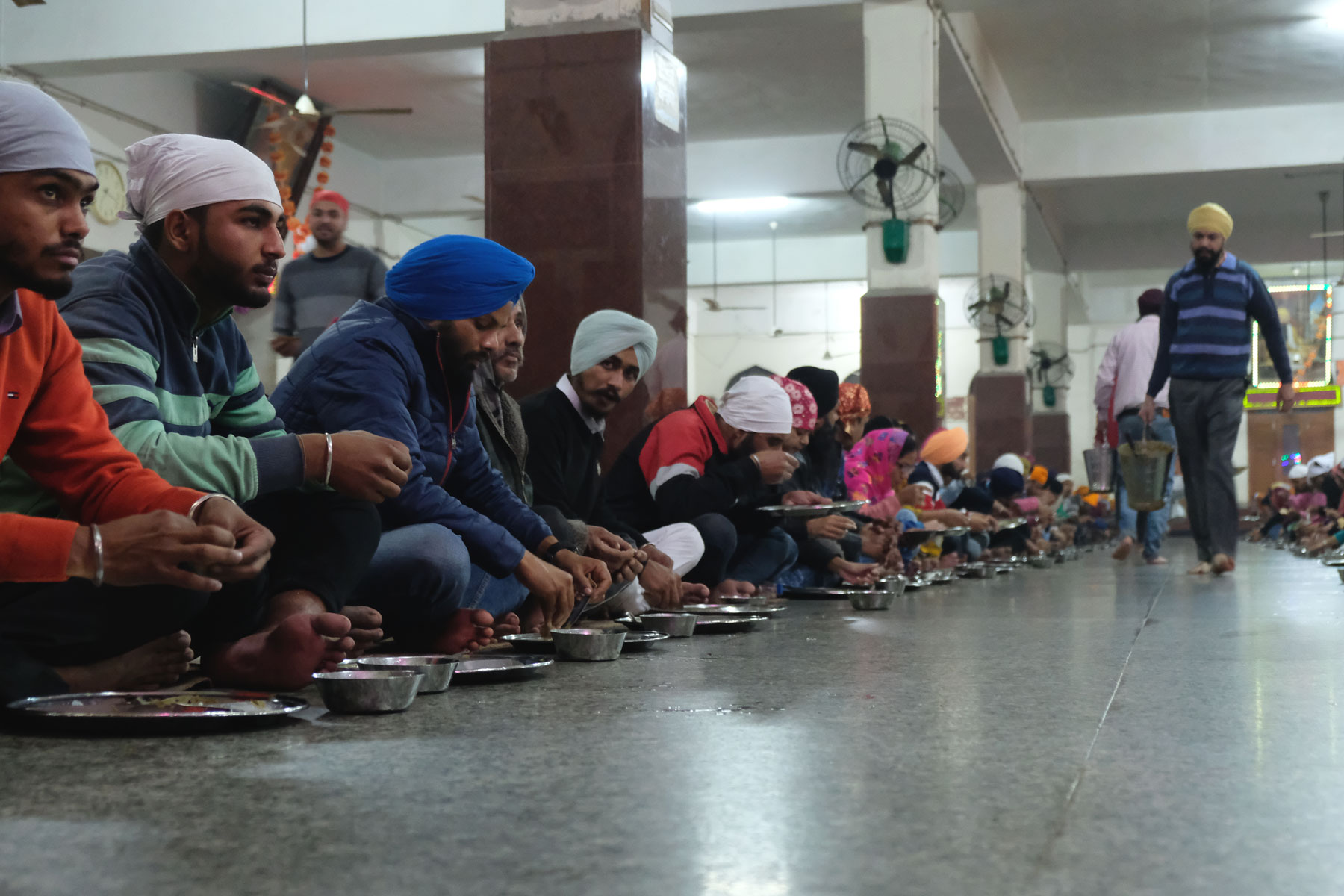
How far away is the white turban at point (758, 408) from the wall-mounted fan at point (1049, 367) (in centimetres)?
1233

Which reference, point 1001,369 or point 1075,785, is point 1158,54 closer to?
point 1001,369

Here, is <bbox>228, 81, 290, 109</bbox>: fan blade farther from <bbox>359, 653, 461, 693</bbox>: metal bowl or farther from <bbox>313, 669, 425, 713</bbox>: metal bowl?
<bbox>313, 669, 425, 713</bbox>: metal bowl

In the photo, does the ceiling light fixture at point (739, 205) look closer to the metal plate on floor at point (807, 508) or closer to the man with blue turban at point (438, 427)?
the metal plate on floor at point (807, 508)

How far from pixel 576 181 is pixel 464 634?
273 centimetres

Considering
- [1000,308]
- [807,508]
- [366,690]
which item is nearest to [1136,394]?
[807,508]

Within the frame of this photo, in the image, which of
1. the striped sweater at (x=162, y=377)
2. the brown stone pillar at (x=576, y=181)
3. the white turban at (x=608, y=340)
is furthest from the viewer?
the brown stone pillar at (x=576, y=181)

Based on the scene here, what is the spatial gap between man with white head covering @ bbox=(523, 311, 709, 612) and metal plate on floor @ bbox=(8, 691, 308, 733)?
5.55 feet

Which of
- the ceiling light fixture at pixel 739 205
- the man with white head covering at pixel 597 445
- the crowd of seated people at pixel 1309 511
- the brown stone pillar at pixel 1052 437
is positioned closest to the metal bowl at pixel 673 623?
the man with white head covering at pixel 597 445

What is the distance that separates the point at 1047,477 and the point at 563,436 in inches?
402

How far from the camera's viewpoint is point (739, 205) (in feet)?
53.8

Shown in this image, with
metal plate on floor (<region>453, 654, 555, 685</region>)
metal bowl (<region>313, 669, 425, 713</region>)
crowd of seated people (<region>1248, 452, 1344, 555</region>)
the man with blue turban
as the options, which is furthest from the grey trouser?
metal bowl (<region>313, 669, 425, 713</region>)

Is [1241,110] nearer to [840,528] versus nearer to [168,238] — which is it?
[840,528]

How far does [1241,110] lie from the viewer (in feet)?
43.2

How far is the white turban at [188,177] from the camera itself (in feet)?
7.35
